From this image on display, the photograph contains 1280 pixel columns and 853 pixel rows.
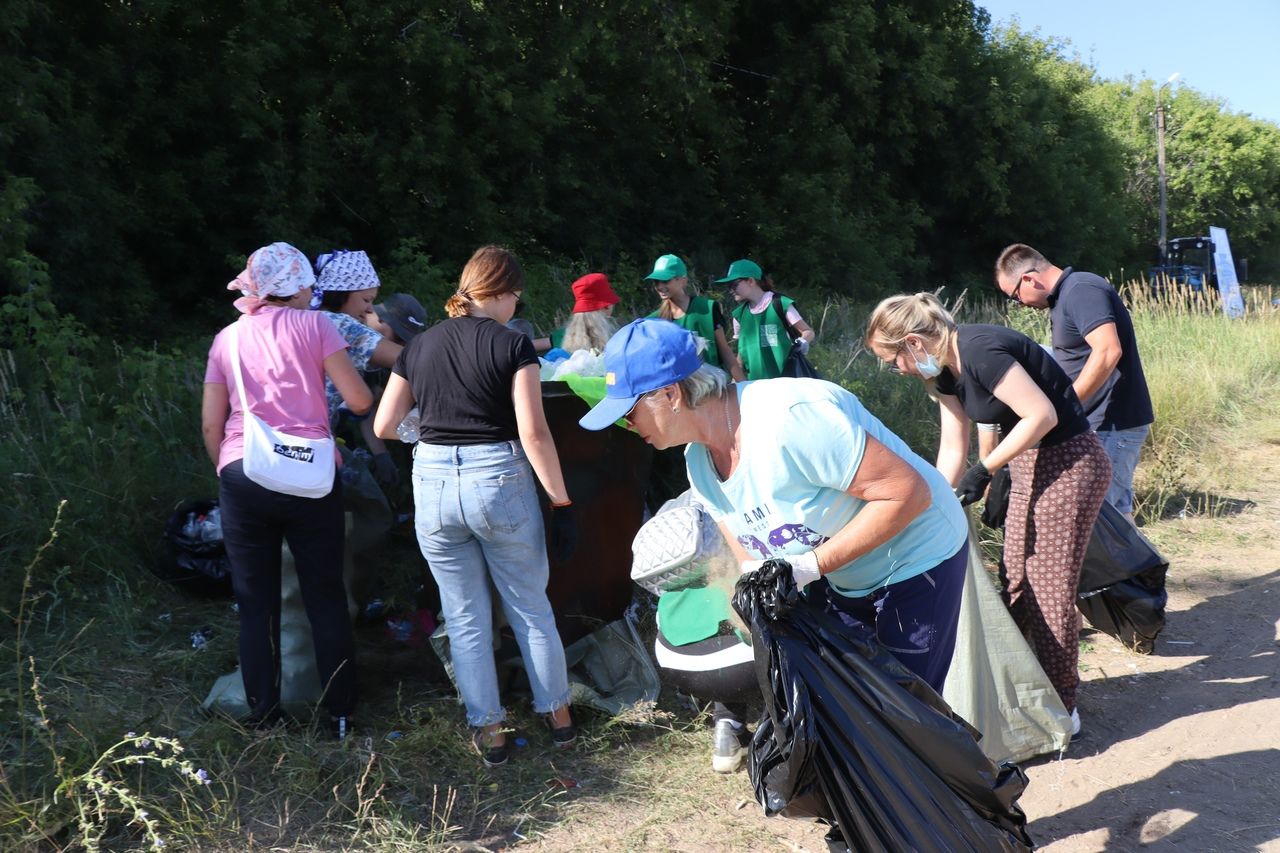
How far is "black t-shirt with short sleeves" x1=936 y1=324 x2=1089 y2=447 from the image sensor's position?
132 inches

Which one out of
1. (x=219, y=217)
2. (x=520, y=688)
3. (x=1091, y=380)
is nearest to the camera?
(x=520, y=688)

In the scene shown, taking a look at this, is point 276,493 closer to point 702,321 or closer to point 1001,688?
point 1001,688

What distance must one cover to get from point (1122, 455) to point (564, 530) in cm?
267

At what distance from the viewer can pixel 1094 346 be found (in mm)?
4402

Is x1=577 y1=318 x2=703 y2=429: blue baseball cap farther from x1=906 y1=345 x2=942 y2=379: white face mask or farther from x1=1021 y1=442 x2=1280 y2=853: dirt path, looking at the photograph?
x1=1021 y1=442 x2=1280 y2=853: dirt path

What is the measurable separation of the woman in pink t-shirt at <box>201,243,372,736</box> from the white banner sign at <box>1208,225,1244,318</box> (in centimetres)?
1174

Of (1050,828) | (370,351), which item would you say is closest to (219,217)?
(370,351)

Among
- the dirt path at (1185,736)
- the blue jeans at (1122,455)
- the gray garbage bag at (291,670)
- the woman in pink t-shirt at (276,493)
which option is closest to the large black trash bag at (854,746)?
the dirt path at (1185,736)

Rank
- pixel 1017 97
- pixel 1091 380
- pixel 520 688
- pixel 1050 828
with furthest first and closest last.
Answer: pixel 1017 97 → pixel 1091 380 → pixel 520 688 → pixel 1050 828

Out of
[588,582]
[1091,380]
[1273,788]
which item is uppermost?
[1091,380]

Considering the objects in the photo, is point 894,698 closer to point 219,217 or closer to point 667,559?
point 667,559

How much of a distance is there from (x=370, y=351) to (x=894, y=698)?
261 cm

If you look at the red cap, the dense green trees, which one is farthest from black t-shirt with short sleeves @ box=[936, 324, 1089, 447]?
the dense green trees

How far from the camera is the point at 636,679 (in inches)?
159
